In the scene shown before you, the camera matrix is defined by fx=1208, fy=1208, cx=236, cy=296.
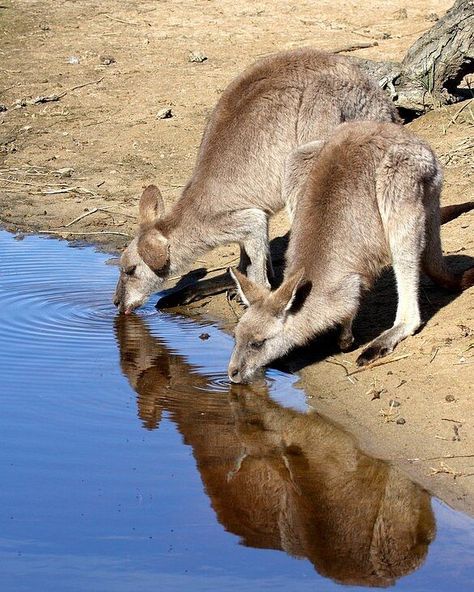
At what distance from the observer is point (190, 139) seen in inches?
431

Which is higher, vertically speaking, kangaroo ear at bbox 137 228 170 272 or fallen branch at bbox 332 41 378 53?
kangaroo ear at bbox 137 228 170 272

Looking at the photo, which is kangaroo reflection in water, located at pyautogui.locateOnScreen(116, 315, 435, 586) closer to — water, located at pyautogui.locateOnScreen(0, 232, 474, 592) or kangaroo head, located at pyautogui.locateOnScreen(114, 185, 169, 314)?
water, located at pyautogui.locateOnScreen(0, 232, 474, 592)

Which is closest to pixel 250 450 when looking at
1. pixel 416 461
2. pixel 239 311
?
pixel 416 461

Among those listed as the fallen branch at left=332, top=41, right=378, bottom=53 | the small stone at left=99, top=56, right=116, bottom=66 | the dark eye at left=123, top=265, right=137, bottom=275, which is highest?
the dark eye at left=123, top=265, right=137, bottom=275

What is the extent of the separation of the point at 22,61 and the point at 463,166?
19.7 ft

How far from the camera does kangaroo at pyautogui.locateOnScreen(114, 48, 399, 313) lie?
24.9 feet

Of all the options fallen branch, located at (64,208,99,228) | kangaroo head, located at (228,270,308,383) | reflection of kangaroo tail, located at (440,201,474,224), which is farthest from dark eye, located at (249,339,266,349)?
fallen branch, located at (64,208,99,228)

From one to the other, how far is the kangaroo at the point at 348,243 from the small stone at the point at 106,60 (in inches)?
263

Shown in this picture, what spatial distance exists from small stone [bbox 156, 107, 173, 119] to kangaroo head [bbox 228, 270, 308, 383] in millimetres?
5470

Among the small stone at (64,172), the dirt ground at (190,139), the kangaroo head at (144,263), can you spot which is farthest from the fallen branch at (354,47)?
the kangaroo head at (144,263)

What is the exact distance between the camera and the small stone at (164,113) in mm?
11430

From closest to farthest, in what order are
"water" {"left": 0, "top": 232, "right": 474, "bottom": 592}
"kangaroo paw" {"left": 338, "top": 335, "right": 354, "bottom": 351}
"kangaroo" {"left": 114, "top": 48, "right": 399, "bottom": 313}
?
"water" {"left": 0, "top": 232, "right": 474, "bottom": 592}, "kangaroo paw" {"left": 338, "top": 335, "right": 354, "bottom": 351}, "kangaroo" {"left": 114, "top": 48, "right": 399, "bottom": 313}

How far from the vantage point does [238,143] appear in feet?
25.0

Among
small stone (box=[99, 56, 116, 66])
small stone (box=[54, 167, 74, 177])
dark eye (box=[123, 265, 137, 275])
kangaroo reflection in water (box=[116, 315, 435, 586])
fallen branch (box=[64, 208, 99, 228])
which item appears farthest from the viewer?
small stone (box=[99, 56, 116, 66])
